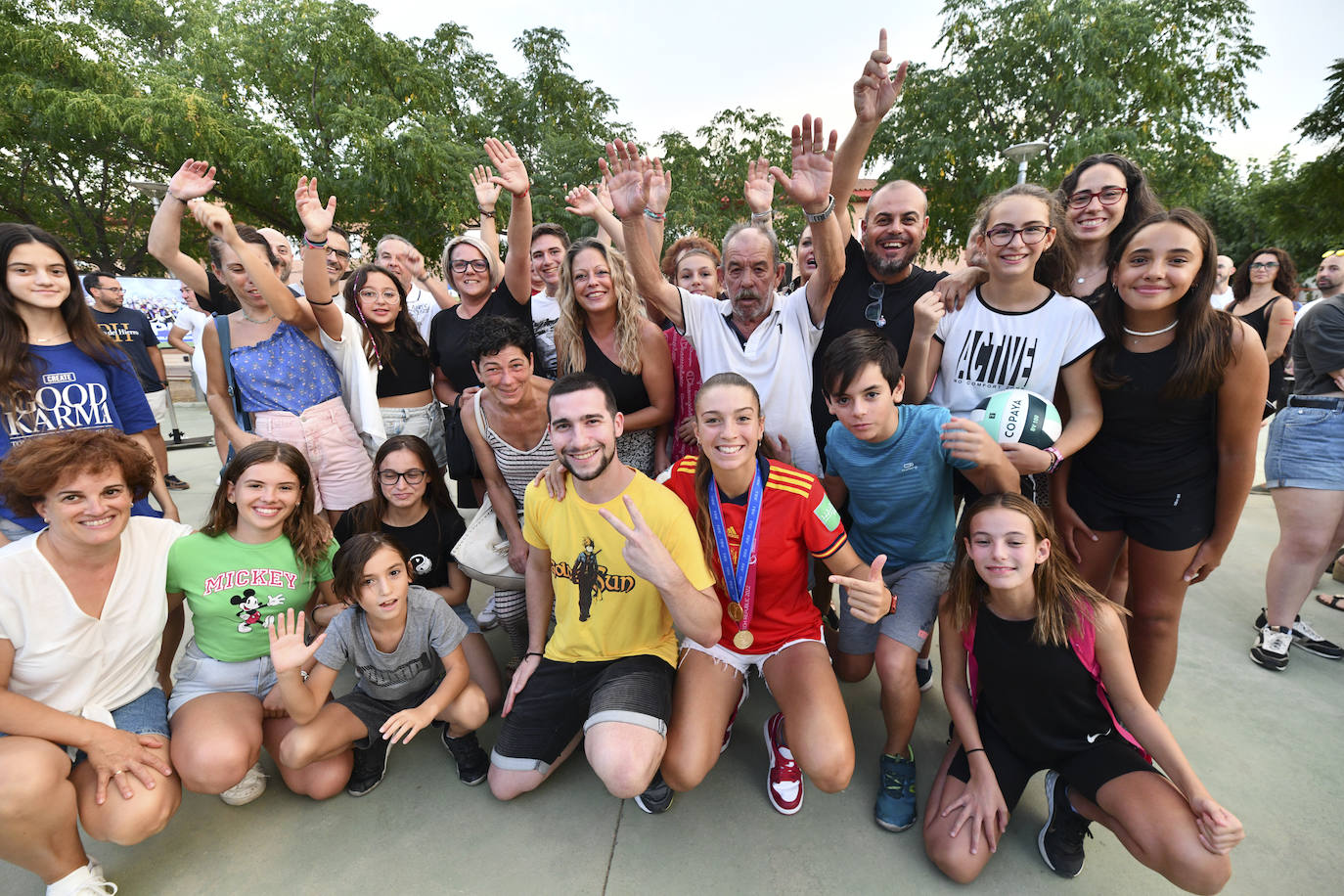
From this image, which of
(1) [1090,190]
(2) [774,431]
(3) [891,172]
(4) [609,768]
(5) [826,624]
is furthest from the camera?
(3) [891,172]

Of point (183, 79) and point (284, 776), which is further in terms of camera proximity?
point (183, 79)

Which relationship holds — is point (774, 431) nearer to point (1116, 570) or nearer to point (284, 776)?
point (1116, 570)

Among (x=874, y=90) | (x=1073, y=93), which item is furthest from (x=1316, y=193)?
(x=874, y=90)

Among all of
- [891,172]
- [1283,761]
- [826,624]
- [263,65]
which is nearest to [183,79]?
[263,65]

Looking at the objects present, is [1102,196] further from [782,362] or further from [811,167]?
[782,362]

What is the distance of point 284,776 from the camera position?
7.93ft

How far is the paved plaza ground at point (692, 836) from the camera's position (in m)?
2.04

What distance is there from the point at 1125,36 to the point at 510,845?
16.2 m

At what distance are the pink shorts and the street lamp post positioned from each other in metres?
12.3

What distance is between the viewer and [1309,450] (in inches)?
124

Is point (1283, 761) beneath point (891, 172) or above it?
beneath

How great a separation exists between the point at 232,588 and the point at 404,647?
73cm

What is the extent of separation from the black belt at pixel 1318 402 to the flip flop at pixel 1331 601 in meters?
1.52

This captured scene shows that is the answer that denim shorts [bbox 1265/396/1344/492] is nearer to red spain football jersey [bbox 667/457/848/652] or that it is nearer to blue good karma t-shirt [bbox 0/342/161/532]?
red spain football jersey [bbox 667/457/848/652]
